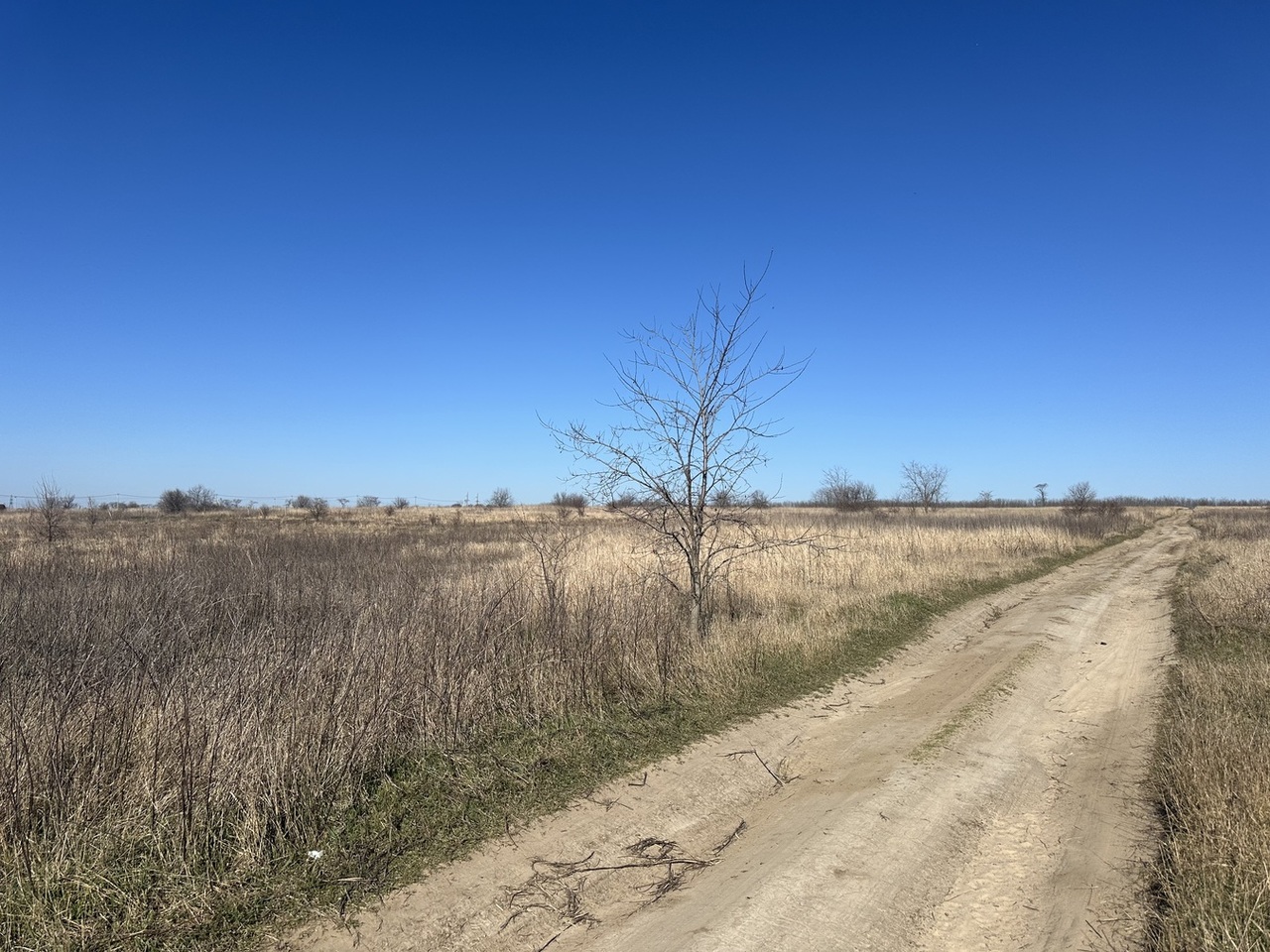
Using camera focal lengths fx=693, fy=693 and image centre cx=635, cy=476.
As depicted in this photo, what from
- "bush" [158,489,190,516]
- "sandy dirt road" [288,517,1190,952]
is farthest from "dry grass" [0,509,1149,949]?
"bush" [158,489,190,516]

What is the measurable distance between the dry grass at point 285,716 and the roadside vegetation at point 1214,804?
12.5ft

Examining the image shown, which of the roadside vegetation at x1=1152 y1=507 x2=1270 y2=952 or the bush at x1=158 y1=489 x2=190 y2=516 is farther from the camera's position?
the bush at x1=158 y1=489 x2=190 y2=516

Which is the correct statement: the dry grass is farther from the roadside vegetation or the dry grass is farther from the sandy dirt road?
the roadside vegetation

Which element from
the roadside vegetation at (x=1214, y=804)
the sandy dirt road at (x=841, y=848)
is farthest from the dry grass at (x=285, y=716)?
the roadside vegetation at (x=1214, y=804)

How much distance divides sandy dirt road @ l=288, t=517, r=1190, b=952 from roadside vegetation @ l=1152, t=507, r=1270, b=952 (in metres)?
0.22

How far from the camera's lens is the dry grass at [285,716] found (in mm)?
3793

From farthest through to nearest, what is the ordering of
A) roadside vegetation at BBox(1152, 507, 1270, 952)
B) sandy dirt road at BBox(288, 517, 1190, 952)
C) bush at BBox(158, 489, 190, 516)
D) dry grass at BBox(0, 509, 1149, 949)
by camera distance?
bush at BBox(158, 489, 190, 516) → dry grass at BBox(0, 509, 1149, 949) → sandy dirt road at BBox(288, 517, 1190, 952) → roadside vegetation at BBox(1152, 507, 1270, 952)

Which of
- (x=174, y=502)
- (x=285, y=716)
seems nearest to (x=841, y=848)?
(x=285, y=716)

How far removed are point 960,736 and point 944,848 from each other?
2382 millimetres

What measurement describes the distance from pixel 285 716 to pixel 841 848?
4106 mm

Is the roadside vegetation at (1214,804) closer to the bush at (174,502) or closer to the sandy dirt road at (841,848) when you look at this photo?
the sandy dirt road at (841,848)

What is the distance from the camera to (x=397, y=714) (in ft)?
19.2

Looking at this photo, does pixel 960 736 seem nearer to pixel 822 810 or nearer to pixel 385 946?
pixel 822 810

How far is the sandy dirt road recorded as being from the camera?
3666mm
